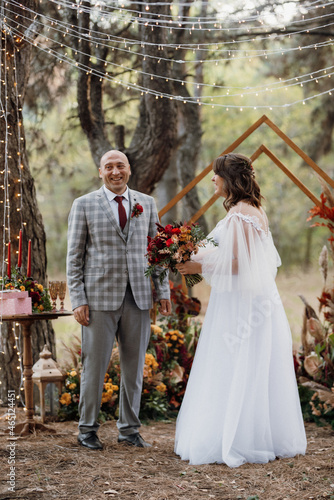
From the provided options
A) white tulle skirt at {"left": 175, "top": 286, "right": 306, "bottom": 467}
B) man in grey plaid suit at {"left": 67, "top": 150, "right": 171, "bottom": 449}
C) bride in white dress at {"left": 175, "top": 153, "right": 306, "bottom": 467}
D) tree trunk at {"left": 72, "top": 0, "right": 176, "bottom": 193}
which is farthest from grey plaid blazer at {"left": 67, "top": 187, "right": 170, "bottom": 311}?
tree trunk at {"left": 72, "top": 0, "right": 176, "bottom": 193}

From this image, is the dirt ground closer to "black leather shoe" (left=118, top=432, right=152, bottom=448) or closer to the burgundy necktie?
"black leather shoe" (left=118, top=432, right=152, bottom=448)

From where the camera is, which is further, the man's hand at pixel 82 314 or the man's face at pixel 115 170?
the man's face at pixel 115 170

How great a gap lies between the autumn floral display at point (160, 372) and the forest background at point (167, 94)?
0.78m

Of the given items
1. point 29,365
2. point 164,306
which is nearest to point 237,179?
point 164,306

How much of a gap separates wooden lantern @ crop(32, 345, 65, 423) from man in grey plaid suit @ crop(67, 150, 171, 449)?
2.72 feet

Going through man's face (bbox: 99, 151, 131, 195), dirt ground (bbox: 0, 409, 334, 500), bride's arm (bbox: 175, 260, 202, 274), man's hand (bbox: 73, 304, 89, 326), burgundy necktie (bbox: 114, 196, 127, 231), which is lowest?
dirt ground (bbox: 0, 409, 334, 500)

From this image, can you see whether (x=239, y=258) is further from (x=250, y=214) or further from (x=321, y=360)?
(x=321, y=360)

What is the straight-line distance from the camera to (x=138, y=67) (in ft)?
28.5

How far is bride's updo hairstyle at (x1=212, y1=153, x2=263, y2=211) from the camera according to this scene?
11.7 feet

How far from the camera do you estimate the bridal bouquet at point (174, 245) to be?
346 cm

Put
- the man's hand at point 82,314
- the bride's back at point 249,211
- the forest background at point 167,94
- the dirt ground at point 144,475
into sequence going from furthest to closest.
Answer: the forest background at point 167,94 → the man's hand at point 82,314 → the bride's back at point 249,211 → the dirt ground at point 144,475

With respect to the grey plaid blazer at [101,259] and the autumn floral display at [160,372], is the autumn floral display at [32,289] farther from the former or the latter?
the autumn floral display at [160,372]

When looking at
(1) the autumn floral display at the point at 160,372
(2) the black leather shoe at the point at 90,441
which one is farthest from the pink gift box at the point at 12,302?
(1) the autumn floral display at the point at 160,372

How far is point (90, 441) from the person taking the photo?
372 cm
